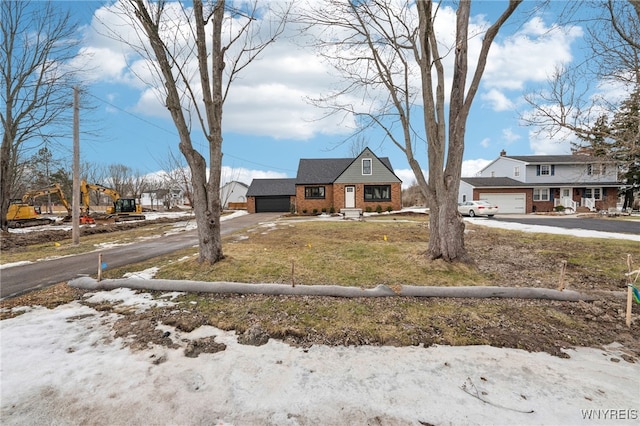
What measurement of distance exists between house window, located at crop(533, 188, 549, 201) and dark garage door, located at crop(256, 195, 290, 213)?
26084 mm

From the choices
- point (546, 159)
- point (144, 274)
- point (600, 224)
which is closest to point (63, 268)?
point (144, 274)

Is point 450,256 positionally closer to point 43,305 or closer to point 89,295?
point 89,295

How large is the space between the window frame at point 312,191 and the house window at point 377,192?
398 cm

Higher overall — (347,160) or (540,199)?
(347,160)

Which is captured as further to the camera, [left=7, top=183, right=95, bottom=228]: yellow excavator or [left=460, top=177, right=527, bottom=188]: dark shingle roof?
[left=460, top=177, right=527, bottom=188]: dark shingle roof

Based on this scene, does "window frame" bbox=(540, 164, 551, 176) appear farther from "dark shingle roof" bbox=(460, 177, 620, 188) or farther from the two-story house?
"dark shingle roof" bbox=(460, 177, 620, 188)

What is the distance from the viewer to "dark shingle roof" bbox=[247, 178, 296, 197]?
119 feet

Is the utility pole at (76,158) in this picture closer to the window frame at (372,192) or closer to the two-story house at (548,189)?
the window frame at (372,192)

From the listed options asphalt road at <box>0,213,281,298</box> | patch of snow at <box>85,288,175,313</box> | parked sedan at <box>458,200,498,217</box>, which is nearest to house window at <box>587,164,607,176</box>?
parked sedan at <box>458,200,498,217</box>

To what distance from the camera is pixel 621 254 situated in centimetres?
760

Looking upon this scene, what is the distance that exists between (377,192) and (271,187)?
52.0ft

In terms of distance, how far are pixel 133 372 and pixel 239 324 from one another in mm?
1268

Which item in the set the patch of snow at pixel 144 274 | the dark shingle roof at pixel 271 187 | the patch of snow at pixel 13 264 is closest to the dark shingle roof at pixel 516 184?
the dark shingle roof at pixel 271 187

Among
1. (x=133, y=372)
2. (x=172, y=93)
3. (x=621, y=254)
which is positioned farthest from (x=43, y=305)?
(x=621, y=254)
